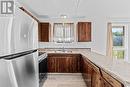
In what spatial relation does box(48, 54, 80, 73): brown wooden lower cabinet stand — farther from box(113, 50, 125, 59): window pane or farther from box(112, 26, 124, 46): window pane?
box(112, 26, 124, 46): window pane

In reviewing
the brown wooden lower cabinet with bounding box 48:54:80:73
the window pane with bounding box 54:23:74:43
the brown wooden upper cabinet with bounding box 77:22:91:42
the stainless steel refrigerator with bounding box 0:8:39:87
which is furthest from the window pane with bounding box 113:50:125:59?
the stainless steel refrigerator with bounding box 0:8:39:87

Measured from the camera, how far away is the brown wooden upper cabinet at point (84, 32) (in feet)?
32.3

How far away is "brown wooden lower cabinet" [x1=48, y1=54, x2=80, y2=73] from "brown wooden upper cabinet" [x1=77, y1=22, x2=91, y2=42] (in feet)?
8.73

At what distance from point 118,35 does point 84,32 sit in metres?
1.99

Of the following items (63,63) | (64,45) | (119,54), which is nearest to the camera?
(63,63)

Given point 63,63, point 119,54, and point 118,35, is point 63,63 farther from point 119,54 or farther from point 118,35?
point 118,35

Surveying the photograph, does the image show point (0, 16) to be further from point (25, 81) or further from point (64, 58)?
point (64, 58)

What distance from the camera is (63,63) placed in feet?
24.1

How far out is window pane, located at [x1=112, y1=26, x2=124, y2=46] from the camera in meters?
10.6

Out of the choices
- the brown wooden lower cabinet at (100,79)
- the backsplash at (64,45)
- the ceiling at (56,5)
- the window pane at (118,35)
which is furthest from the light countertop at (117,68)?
the window pane at (118,35)

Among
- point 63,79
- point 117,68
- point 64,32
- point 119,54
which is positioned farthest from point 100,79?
point 119,54

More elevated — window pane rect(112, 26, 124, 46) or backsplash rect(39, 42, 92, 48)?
window pane rect(112, 26, 124, 46)

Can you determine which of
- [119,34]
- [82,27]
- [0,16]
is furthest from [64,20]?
[0,16]

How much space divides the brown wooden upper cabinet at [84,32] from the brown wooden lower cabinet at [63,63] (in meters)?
2.66
